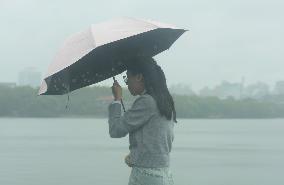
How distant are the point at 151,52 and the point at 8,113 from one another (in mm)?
86928

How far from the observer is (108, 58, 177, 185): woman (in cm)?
362

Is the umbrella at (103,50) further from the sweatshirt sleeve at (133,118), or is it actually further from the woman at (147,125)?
the sweatshirt sleeve at (133,118)

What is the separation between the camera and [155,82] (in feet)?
12.1

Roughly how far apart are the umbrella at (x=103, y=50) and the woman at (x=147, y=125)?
0.21 meters

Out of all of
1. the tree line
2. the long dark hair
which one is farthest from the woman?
the tree line

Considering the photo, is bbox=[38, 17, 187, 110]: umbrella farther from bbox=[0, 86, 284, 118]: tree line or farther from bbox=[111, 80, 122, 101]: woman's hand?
bbox=[0, 86, 284, 118]: tree line

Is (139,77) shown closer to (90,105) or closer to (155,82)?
(155,82)

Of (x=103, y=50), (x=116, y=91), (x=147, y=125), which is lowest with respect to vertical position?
(x=147, y=125)

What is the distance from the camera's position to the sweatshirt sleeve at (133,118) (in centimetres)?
361

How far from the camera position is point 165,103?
365cm

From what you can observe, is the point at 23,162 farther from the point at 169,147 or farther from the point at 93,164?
the point at 169,147

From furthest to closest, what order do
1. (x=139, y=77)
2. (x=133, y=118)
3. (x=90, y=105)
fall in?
(x=90, y=105) → (x=139, y=77) → (x=133, y=118)

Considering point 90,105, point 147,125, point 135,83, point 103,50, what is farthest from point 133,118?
point 90,105

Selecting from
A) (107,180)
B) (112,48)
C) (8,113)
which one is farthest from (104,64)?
(8,113)
